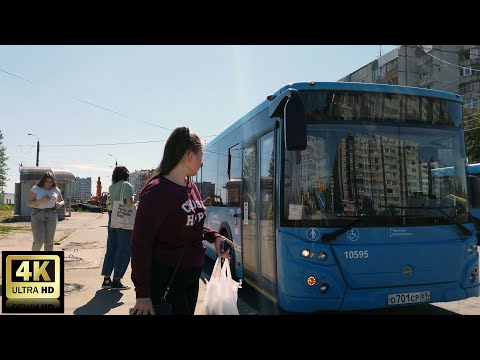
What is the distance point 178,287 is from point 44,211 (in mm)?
5453

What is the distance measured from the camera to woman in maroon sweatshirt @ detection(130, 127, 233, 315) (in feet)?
7.84

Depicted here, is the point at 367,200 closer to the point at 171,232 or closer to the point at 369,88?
the point at 369,88

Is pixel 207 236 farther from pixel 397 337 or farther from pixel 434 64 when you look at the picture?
pixel 434 64

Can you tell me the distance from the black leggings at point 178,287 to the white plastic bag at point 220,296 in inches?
6.6

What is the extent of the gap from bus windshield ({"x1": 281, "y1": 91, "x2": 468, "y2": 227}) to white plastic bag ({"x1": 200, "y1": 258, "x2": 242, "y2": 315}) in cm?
185

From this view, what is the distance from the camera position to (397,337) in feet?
7.65

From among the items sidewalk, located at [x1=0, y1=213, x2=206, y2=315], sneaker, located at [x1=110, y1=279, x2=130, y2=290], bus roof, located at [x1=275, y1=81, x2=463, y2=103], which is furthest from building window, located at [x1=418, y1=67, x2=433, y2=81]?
sneaker, located at [x1=110, y1=279, x2=130, y2=290]

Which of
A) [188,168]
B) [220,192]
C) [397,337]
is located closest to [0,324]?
[188,168]

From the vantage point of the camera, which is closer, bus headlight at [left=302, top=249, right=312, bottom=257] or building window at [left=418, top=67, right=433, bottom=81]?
bus headlight at [left=302, top=249, right=312, bottom=257]

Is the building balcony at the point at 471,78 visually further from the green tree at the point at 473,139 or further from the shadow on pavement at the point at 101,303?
the shadow on pavement at the point at 101,303

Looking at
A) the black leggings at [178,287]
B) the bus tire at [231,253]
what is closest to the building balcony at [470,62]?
the bus tire at [231,253]

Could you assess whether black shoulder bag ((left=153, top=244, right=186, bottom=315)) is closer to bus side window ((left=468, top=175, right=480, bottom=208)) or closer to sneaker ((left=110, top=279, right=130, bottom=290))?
sneaker ((left=110, top=279, right=130, bottom=290))

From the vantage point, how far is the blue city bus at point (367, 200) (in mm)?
4488

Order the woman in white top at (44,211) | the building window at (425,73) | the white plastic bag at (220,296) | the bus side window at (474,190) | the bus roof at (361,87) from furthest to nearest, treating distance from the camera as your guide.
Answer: the building window at (425,73)
the woman in white top at (44,211)
the bus side window at (474,190)
the bus roof at (361,87)
the white plastic bag at (220,296)
